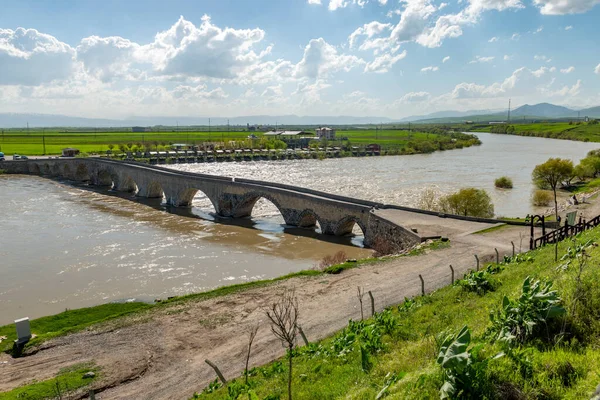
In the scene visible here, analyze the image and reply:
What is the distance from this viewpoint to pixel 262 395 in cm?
862

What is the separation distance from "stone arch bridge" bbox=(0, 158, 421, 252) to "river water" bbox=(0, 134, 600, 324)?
47.9 inches

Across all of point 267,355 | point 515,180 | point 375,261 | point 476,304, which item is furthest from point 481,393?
point 515,180

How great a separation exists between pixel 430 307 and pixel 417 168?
6391cm

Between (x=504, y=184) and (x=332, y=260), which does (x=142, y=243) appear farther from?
(x=504, y=184)

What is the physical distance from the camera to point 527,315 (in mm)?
6840

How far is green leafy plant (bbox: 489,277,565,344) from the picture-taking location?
262 inches

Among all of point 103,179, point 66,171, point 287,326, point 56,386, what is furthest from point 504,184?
point 66,171

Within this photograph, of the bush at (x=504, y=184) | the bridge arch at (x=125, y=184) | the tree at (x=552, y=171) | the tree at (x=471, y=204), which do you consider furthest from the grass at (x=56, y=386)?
the bush at (x=504, y=184)

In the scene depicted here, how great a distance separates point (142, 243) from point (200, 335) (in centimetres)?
1843

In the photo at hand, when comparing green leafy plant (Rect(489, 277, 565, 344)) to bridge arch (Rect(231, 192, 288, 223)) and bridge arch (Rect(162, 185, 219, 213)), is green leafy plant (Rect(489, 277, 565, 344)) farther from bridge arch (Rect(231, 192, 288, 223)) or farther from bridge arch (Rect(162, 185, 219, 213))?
bridge arch (Rect(162, 185, 219, 213))

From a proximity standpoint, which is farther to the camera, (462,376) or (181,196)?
(181,196)

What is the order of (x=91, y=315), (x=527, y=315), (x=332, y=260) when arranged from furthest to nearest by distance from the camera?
(x=332, y=260) < (x=91, y=315) < (x=527, y=315)

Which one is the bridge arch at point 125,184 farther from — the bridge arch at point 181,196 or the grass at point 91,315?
the grass at point 91,315

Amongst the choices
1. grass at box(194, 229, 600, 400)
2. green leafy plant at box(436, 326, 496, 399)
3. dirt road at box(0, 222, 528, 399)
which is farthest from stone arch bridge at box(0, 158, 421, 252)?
green leafy plant at box(436, 326, 496, 399)
